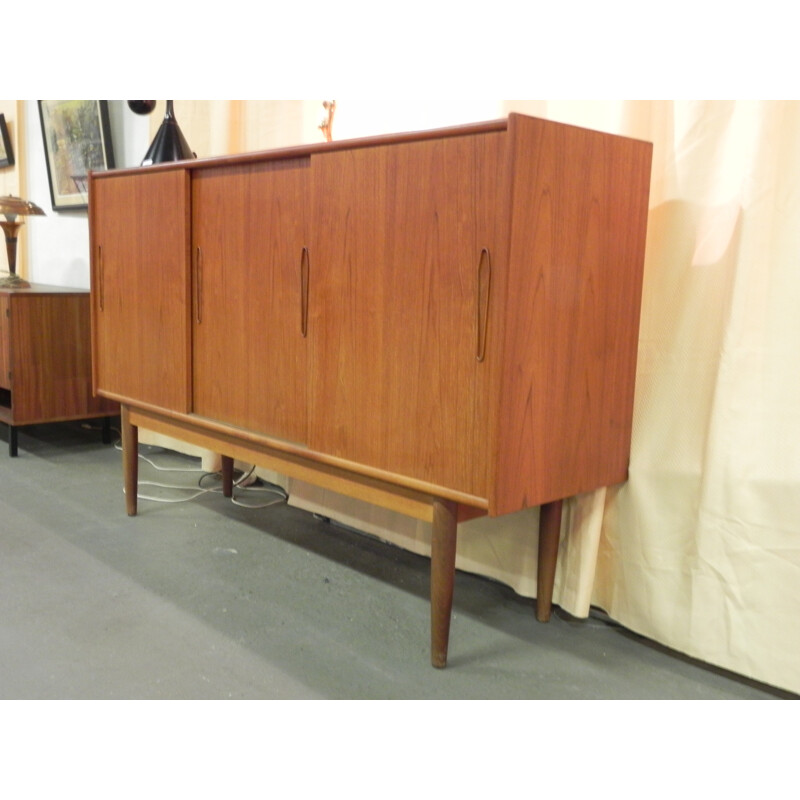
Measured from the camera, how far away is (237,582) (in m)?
1.99

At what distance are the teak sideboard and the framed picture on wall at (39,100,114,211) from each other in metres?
1.83

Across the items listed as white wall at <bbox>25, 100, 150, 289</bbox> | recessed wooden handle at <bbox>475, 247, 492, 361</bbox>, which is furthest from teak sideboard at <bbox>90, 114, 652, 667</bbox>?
white wall at <bbox>25, 100, 150, 289</bbox>

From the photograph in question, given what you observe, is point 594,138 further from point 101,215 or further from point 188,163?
point 101,215

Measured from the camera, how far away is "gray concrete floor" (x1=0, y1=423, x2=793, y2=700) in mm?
1499

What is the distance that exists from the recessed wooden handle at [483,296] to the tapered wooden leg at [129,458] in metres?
1.42

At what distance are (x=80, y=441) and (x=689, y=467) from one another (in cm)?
282

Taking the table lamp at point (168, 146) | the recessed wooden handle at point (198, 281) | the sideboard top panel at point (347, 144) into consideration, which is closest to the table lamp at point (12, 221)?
the table lamp at point (168, 146)

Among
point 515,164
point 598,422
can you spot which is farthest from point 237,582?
point 515,164

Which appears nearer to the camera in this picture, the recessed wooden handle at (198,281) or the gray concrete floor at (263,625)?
the gray concrete floor at (263,625)

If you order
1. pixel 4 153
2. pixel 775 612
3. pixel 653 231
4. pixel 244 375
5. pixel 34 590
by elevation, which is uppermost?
pixel 4 153

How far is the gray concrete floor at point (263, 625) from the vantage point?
150cm

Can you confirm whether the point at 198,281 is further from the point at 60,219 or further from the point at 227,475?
the point at 60,219

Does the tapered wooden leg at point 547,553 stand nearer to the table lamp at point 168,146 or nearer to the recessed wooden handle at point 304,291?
the recessed wooden handle at point 304,291

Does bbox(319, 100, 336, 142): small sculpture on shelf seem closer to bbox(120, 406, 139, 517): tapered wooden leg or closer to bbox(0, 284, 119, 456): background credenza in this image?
bbox(120, 406, 139, 517): tapered wooden leg
